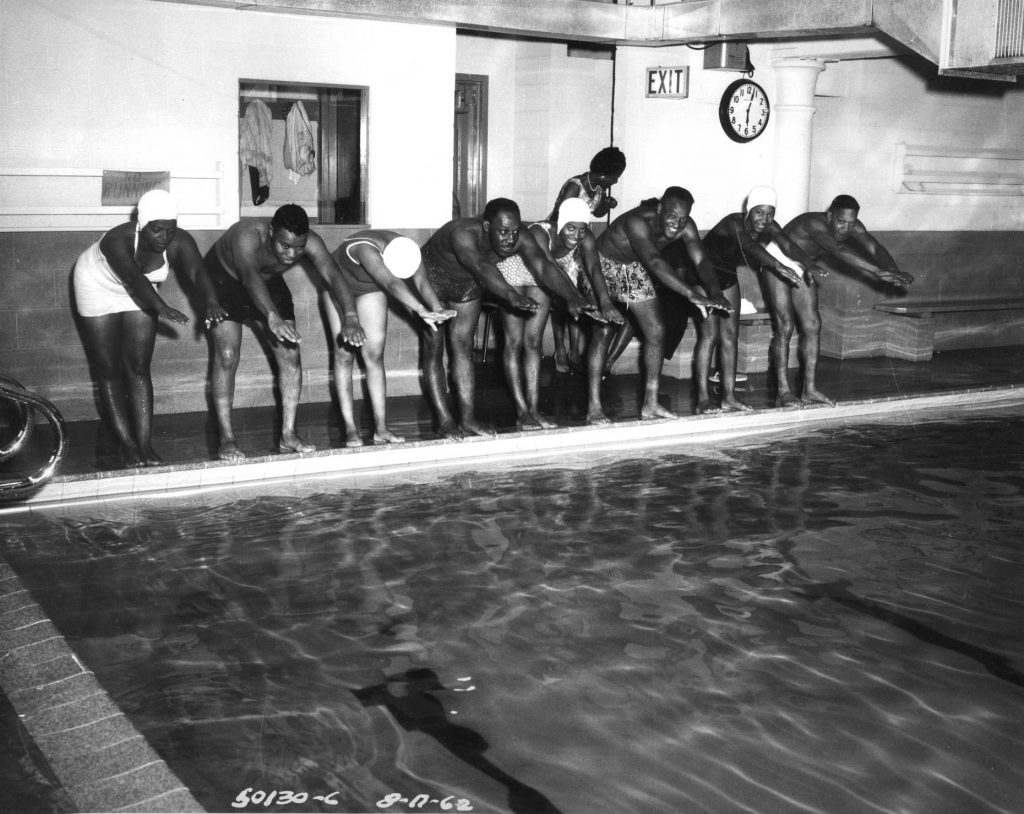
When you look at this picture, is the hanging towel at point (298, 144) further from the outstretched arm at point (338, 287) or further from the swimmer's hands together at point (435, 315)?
the swimmer's hands together at point (435, 315)

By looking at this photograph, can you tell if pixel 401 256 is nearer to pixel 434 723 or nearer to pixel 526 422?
pixel 526 422

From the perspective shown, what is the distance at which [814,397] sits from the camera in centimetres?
1067

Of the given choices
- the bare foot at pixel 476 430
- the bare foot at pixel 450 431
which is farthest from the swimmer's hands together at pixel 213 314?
the bare foot at pixel 476 430

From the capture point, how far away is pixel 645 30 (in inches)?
454

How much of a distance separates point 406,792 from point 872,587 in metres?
3.09

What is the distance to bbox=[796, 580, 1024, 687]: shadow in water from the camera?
5422 millimetres

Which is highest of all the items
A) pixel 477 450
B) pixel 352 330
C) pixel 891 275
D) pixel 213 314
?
pixel 891 275

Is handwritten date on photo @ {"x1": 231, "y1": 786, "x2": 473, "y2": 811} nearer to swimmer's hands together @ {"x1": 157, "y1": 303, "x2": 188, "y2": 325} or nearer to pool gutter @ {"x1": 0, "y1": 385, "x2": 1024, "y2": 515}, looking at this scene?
pool gutter @ {"x1": 0, "y1": 385, "x2": 1024, "y2": 515}

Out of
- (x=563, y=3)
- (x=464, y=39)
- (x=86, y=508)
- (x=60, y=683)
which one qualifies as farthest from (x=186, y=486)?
(x=464, y=39)

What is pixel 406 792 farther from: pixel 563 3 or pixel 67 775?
pixel 563 3

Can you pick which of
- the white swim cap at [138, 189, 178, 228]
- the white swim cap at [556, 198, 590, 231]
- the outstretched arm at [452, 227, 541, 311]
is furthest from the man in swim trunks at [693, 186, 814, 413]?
the white swim cap at [138, 189, 178, 228]

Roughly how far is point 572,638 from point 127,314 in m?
3.97

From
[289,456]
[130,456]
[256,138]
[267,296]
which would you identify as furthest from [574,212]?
[130,456]

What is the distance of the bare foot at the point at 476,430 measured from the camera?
29.6ft
